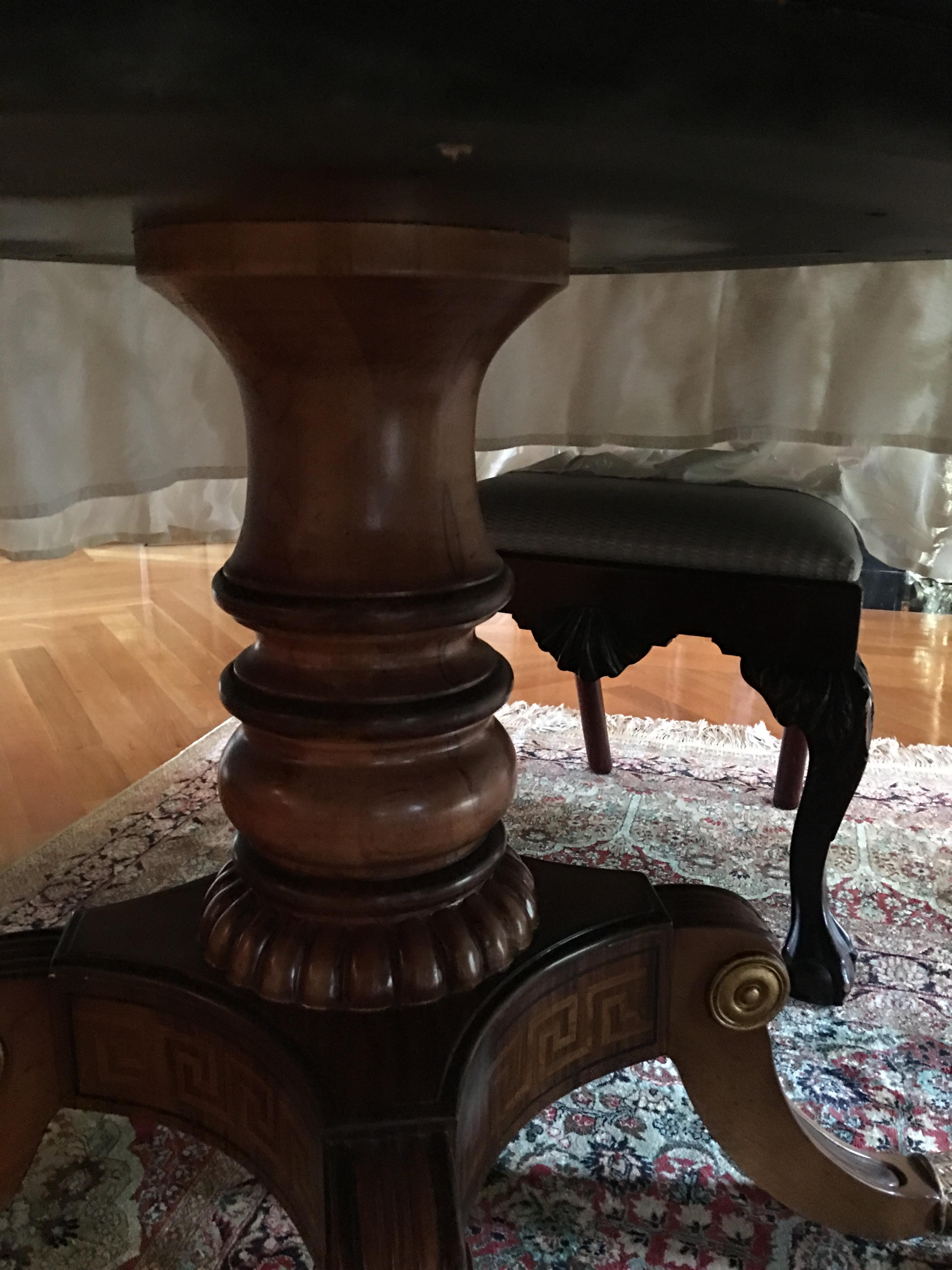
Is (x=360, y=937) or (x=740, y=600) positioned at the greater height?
(x=740, y=600)

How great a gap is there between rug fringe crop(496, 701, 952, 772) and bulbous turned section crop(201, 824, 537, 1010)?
97 cm

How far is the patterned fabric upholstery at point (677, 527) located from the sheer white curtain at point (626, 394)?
173mm

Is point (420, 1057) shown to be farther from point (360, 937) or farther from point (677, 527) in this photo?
point (677, 527)

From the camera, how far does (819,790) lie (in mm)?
910

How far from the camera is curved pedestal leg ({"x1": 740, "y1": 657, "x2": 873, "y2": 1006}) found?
2.90 ft

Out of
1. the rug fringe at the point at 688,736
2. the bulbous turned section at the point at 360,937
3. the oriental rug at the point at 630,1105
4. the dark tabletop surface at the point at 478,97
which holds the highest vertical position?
the dark tabletop surface at the point at 478,97

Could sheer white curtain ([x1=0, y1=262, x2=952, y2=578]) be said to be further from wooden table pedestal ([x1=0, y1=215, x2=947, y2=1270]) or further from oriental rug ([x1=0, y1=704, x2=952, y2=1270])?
wooden table pedestal ([x1=0, y1=215, x2=947, y2=1270])

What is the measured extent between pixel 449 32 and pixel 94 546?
1.29 m

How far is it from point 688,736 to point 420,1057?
3.64 feet

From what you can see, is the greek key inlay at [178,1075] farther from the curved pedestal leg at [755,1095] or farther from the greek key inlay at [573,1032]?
the curved pedestal leg at [755,1095]

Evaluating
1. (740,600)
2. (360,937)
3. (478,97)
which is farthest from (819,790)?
(478,97)

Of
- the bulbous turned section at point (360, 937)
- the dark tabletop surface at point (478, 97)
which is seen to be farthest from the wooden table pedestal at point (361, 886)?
the dark tabletop surface at point (478, 97)

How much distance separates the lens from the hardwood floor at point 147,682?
4.69ft

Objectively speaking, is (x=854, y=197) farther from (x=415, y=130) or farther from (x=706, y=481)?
(x=706, y=481)
